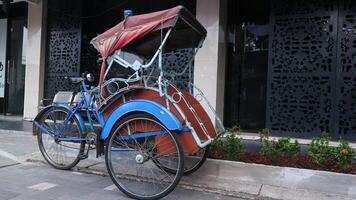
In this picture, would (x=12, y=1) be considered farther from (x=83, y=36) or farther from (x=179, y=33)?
(x=179, y=33)

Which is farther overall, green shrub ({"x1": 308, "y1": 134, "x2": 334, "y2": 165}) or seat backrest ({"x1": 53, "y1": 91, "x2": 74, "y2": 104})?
seat backrest ({"x1": 53, "y1": 91, "x2": 74, "y2": 104})

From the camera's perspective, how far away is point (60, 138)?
251 inches

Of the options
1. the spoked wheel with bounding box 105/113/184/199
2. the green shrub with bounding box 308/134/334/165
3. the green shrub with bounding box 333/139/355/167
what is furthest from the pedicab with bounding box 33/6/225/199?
the green shrub with bounding box 333/139/355/167

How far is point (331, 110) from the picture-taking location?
8812 mm

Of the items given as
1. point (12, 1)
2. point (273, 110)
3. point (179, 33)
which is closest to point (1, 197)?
point (179, 33)

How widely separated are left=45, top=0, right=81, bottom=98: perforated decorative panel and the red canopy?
260 inches

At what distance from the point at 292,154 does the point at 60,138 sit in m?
3.48

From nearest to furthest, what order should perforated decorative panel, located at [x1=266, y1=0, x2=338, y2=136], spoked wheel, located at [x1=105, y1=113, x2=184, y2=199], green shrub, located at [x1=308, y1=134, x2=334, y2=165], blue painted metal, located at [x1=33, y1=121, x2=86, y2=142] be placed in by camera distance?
spoked wheel, located at [x1=105, y1=113, x2=184, y2=199], green shrub, located at [x1=308, y1=134, x2=334, y2=165], blue painted metal, located at [x1=33, y1=121, x2=86, y2=142], perforated decorative panel, located at [x1=266, y1=0, x2=338, y2=136]

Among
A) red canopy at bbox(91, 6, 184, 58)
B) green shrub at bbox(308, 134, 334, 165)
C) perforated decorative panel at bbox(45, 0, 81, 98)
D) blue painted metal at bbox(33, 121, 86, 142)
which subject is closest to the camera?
red canopy at bbox(91, 6, 184, 58)

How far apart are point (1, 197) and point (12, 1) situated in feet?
31.2

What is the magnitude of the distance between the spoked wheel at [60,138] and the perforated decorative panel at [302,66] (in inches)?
184

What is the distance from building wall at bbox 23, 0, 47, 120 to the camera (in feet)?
40.7

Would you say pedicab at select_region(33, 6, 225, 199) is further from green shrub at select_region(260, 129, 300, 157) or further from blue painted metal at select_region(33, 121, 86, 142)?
green shrub at select_region(260, 129, 300, 157)

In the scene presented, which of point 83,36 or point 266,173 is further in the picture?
point 83,36
